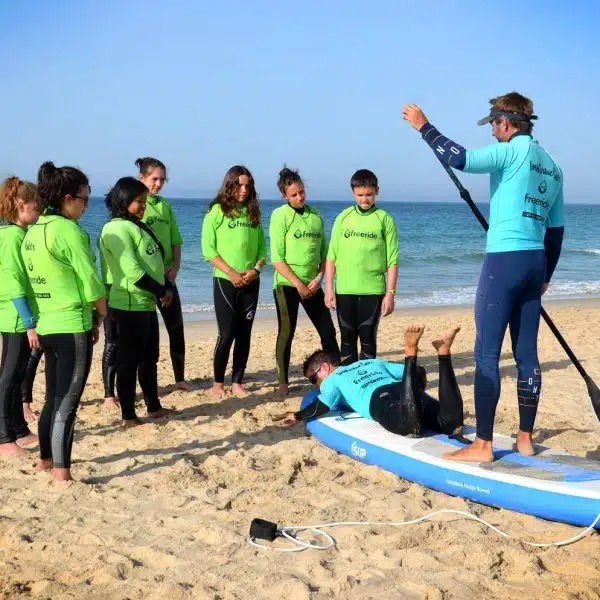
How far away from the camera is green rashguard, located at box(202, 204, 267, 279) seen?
6.70m

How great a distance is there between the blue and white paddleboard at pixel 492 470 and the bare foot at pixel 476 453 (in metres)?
0.05

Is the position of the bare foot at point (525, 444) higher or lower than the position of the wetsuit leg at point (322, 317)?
lower

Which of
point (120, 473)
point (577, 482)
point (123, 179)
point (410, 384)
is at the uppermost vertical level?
point (123, 179)

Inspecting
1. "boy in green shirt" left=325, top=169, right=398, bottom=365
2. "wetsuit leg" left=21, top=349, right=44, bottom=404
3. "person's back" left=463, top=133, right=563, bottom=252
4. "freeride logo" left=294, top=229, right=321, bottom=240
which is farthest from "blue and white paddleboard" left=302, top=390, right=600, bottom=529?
"wetsuit leg" left=21, top=349, right=44, bottom=404

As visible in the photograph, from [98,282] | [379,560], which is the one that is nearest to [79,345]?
[98,282]

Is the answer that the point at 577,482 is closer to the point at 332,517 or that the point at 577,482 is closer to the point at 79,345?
the point at 332,517

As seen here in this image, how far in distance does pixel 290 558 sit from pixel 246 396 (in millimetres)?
3271

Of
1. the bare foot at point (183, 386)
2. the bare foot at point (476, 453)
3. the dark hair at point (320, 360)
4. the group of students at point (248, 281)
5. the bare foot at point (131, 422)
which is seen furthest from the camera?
the bare foot at point (183, 386)

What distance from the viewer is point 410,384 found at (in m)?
5.07

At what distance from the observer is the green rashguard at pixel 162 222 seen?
664 centimetres

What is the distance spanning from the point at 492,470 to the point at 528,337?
845mm

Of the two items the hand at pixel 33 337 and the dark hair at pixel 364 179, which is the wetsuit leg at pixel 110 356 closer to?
the hand at pixel 33 337

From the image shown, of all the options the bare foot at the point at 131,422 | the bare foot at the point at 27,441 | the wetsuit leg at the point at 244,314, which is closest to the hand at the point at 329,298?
the wetsuit leg at the point at 244,314

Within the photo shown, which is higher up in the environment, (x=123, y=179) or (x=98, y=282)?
(x=123, y=179)
